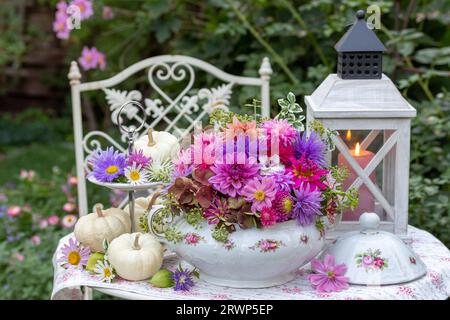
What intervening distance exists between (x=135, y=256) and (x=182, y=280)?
0.11 meters

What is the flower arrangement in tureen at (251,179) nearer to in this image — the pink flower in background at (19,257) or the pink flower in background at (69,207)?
the pink flower in background at (19,257)

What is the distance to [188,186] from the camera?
149cm

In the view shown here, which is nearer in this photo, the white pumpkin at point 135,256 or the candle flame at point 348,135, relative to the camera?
the white pumpkin at point 135,256

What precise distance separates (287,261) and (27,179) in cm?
276

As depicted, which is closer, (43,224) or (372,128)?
(372,128)

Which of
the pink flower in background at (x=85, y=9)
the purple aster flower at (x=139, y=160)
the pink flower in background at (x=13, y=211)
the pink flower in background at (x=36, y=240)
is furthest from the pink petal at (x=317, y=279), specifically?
the pink flower in background at (x=13, y=211)

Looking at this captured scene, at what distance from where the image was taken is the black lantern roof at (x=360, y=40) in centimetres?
169

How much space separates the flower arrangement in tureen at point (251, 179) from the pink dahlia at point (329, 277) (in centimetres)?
8

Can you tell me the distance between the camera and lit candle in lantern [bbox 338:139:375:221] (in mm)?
1718

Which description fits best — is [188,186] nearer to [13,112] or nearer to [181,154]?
[181,154]

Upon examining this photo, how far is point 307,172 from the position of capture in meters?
1.50

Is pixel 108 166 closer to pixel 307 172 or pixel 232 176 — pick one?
pixel 232 176

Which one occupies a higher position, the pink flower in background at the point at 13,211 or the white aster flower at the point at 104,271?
the white aster flower at the point at 104,271

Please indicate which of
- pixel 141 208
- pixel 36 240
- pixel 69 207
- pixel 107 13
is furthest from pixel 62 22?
pixel 141 208
